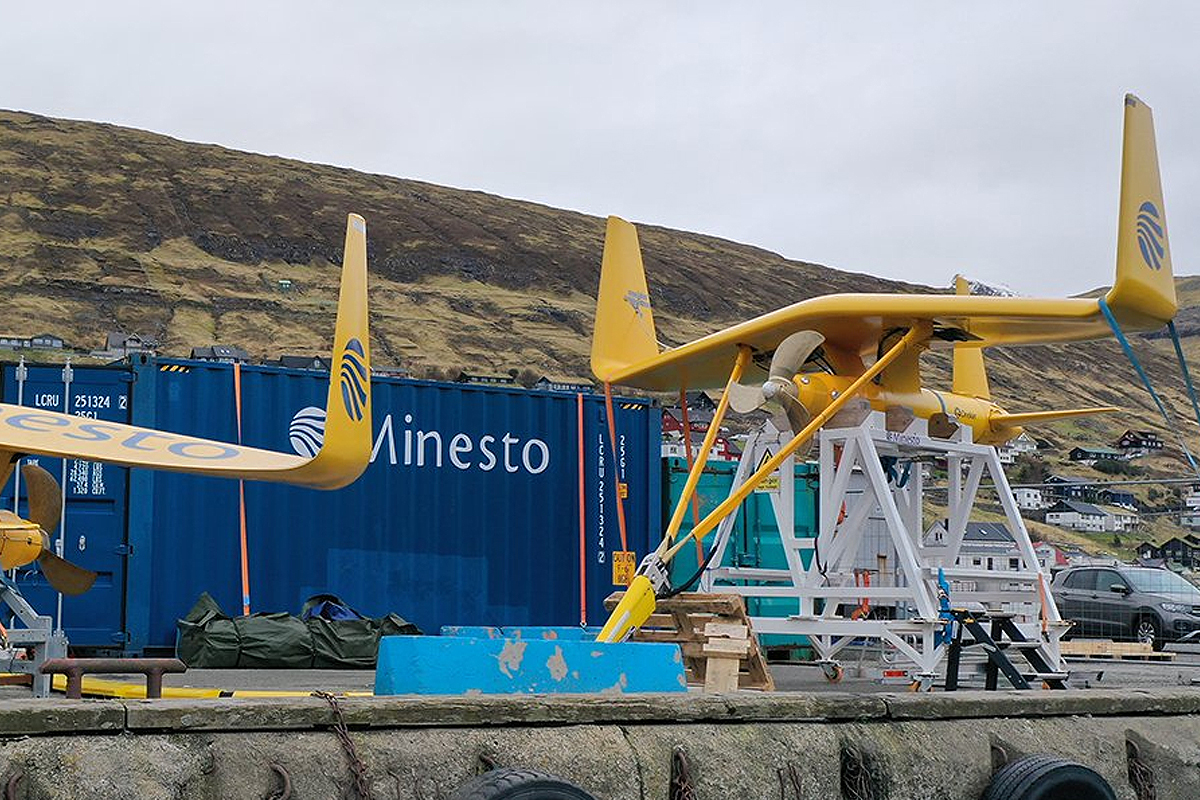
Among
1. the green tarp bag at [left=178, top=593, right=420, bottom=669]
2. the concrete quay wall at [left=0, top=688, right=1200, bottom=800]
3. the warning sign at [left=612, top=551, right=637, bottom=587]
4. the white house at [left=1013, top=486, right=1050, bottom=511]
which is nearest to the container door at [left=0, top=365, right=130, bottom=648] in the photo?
→ the green tarp bag at [left=178, top=593, right=420, bottom=669]

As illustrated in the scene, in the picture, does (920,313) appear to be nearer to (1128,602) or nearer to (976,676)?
(976,676)

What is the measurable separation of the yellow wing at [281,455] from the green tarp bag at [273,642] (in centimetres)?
495

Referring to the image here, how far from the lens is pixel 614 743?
6.51 meters

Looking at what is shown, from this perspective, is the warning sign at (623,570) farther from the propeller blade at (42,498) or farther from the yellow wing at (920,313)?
the propeller blade at (42,498)

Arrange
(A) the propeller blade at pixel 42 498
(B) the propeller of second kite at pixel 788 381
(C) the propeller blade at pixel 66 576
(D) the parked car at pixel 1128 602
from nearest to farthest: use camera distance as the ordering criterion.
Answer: (C) the propeller blade at pixel 66 576 < (A) the propeller blade at pixel 42 498 < (B) the propeller of second kite at pixel 788 381 < (D) the parked car at pixel 1128 602

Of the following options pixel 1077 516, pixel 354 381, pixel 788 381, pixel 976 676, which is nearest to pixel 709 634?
pixel 788 381

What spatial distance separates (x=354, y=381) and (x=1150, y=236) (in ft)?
19.6

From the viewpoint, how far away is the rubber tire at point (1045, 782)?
7.27 metres

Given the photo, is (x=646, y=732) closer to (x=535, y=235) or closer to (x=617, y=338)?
(x=617, y=338)

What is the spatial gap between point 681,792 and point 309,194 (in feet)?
473

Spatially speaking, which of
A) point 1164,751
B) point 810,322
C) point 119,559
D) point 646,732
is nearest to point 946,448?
point 810,322

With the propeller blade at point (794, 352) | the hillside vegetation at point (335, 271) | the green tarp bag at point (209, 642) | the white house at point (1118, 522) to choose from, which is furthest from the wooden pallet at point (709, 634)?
the white house at point (1118, 522)

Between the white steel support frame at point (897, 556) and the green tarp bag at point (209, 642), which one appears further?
the green tarp bag at point (209, 642)

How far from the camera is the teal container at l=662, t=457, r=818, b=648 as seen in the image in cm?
1822
